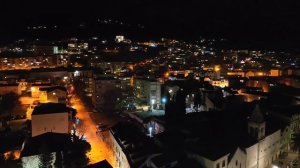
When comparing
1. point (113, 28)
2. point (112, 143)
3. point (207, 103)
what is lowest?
point (112, 143)

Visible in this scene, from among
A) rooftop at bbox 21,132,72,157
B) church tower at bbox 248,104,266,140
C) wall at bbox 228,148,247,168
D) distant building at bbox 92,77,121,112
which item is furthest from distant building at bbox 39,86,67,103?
wall at bbox 228,148,247,168

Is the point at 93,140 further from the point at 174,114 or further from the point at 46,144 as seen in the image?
the point at 174,114

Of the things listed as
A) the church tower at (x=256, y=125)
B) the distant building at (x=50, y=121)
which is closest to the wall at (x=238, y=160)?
the church tower at (x=256, y=125)

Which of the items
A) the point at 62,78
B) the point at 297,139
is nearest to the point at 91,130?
the point at 297,139

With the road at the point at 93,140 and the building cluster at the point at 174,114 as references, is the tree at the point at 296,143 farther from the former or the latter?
the road at the point at 93,140

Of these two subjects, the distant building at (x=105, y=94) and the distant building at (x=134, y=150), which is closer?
the distant building at (x=134, y=150)

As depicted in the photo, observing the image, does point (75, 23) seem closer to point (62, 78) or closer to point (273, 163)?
point (62, 78)

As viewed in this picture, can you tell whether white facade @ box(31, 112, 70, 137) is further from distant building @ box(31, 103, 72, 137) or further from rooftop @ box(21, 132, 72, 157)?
rooftop @ box(21, 132, 72, 157)
